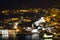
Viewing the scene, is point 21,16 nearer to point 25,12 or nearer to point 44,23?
point 25,12

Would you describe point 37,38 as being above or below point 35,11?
below

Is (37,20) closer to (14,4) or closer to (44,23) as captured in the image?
(44,23)

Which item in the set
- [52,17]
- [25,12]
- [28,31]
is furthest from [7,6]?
[52,17]

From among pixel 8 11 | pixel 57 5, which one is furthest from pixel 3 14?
pixel 57 5

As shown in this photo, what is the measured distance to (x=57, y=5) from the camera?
3389 millimetres

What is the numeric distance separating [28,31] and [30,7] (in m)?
0.38

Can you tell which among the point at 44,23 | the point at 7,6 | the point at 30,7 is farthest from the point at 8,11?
the point at 44,23

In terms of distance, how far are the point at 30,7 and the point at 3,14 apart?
440 millimetres

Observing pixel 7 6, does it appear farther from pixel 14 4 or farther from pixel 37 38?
pixel 37 38

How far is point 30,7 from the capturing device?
3.41 metres

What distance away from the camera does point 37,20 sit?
3408 mm

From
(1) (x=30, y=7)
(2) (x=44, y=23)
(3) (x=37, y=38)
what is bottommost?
(3) (x=37, y=38)

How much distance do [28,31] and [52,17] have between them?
43 cm

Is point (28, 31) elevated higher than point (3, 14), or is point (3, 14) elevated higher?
point (3, 14)
